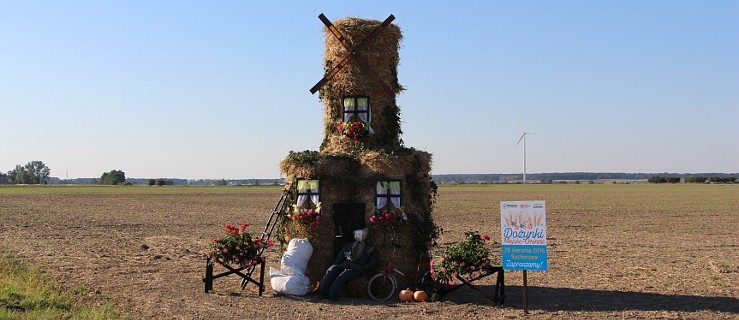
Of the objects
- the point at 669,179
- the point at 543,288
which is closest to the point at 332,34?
the point at 543,288

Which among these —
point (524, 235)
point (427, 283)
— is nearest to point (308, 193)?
point (427, 283)

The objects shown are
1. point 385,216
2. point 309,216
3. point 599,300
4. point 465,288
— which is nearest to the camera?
point 599,300

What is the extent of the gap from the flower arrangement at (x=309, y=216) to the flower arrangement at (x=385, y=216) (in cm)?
113

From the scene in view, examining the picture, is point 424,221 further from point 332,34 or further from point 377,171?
point 332,34

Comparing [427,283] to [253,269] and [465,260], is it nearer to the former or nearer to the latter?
[465,260]

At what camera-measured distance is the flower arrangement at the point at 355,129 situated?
54.3 feet

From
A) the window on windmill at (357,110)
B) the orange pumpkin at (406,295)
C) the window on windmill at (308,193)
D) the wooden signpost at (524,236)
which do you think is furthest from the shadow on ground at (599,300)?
the window on windmill at (357,110)

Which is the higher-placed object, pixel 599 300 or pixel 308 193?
pixel 308 193

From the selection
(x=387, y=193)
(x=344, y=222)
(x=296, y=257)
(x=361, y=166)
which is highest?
(x=361, y=166)

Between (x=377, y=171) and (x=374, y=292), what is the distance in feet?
8.01

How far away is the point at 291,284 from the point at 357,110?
4.02 m

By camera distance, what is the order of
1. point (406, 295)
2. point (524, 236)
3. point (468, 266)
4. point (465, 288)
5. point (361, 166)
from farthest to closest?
1. point (465, 288)
2. point (361, 166)
3. point (406, 295)
4. point (468, 266)
5. point (524, 236)

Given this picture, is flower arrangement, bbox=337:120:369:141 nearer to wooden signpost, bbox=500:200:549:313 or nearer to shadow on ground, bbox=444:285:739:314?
shadow on ground, bbox=444:285:739:314

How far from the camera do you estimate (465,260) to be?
47.6 ft
